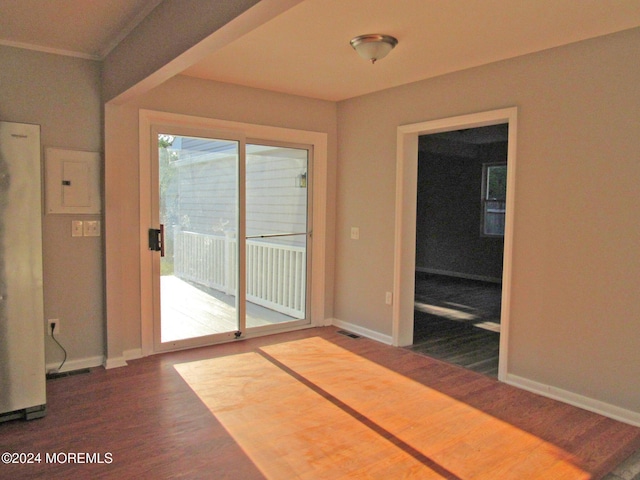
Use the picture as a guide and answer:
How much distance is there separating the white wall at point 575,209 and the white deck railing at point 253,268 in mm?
2137

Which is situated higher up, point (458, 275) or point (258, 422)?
point (458, 275)

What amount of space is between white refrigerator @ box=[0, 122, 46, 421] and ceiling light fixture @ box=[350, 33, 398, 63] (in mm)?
2047

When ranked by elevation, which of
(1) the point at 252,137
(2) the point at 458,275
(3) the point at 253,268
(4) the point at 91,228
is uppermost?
(1) the point at 252,137

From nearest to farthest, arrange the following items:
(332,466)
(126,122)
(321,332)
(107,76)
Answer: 1. (332,466)
2. (107,76)
3. (126,122)
4. (321,332)

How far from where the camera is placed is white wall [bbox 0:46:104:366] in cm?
326

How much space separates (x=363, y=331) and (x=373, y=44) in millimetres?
2797

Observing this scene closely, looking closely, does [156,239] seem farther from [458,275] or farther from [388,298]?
[458,275]

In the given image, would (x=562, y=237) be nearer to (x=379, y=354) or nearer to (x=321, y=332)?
(x=379, y=354)

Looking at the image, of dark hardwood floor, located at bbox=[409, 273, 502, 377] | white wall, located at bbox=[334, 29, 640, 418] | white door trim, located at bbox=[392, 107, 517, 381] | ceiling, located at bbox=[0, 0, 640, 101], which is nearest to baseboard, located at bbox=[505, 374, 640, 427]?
white wall, located at bbox=[334, 29, 640, 418]

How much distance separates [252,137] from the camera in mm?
4398

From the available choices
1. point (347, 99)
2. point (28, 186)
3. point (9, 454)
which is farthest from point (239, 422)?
point (347, 99)

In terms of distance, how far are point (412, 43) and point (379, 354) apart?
2.56 metres

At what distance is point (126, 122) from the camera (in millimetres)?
3658

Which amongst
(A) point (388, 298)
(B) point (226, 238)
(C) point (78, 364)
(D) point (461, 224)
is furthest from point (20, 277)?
(D) point (461, 224)
